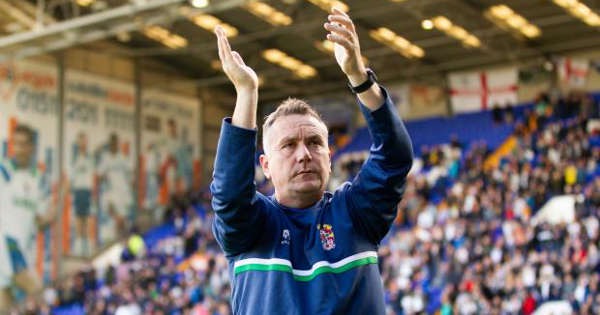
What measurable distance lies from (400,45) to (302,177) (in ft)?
74.2

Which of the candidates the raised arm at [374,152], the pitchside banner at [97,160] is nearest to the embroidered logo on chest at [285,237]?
the raised arm at [374,152]

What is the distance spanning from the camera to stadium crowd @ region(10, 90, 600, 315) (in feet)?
50.7

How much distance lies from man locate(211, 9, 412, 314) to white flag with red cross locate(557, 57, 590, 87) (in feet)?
76.8

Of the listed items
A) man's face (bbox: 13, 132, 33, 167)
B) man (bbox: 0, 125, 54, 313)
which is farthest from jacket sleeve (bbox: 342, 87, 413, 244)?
man's face (bbox: 13, 132, 33, 167)

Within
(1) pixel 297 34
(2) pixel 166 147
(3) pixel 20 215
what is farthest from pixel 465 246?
(2) pixel 166 147

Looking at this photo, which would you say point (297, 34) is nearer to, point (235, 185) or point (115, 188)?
point (115, 188)

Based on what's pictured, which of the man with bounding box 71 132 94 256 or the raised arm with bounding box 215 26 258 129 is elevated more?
the raised arm with bounding box 215 26 258 129

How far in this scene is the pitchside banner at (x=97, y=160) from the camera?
2556cm

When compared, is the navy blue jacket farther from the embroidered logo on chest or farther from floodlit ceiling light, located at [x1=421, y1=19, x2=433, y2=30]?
floodlit ceiling light, located at [x1=421, y1=19, x2=433, y2=30]

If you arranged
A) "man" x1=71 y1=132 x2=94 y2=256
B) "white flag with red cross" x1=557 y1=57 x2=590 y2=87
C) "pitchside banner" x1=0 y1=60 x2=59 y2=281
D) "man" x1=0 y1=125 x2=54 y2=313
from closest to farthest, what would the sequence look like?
1. "man" x1=0 y1=125 x2=54 y2=313
2. "pitchside banner" x1=0 y1=60 x2=59 y2=281
3. "white flag with red cross" x1=557 y1=57 x2=590 y2=87
4. "man" x1=71 y1=132 x2=94 y2=256

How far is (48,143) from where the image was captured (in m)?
25.0

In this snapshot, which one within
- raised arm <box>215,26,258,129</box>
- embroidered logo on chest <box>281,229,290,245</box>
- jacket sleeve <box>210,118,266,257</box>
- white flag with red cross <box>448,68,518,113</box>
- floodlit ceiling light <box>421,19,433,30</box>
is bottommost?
embroidered logo on chest <box>281,229,290,245</box>

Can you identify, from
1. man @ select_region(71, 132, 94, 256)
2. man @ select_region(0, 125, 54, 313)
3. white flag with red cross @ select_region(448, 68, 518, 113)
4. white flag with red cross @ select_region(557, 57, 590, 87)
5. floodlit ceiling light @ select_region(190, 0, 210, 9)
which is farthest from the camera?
white flag with red cross @ select_region(448, 68, 518, 113)

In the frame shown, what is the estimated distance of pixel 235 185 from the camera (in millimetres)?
2834
